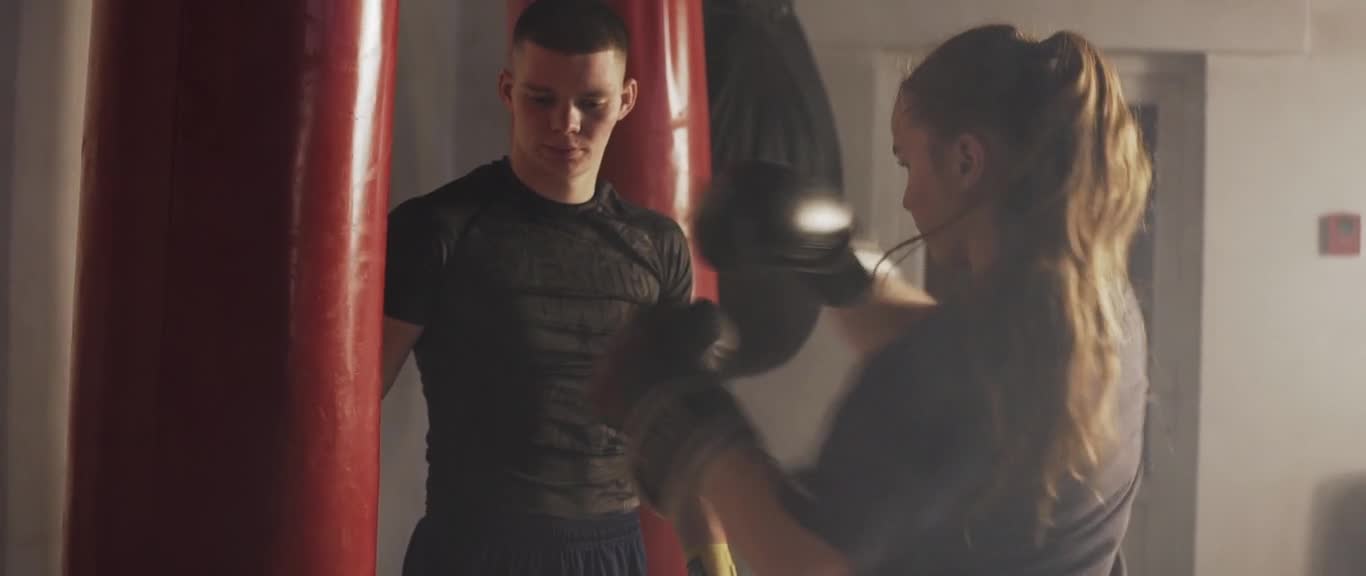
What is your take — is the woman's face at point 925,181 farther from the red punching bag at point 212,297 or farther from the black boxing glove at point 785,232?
the red punching bag at point 212,297

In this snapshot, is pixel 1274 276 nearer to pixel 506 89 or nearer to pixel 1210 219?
pixel 1210 219

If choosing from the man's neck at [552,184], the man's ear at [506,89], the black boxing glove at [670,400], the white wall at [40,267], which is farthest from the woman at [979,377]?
the white wall at [40,267]

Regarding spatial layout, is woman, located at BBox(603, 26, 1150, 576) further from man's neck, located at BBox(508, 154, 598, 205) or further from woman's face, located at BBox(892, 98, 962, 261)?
man's neck, located at BBox(508, 154, 598, 205)

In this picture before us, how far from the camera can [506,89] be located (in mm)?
1022

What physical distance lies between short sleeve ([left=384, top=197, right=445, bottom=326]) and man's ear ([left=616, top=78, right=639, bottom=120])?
21 centimetres

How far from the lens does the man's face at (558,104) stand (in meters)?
1.02

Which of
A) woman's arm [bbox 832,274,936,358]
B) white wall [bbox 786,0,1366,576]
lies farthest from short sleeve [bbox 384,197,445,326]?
white wall [bbox 786,0,1366,576]

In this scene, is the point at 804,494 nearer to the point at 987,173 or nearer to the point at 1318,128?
the point at 987,173

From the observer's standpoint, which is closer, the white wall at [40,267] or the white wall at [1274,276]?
the white wall at [40,267]

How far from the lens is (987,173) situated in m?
1.04

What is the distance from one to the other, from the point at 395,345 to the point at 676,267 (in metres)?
0.27

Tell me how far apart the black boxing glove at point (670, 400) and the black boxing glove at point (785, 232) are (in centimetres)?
6

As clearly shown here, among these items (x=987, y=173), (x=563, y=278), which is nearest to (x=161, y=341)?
(x=563, y=278)

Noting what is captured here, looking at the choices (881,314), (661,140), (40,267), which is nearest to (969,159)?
(881,314)
